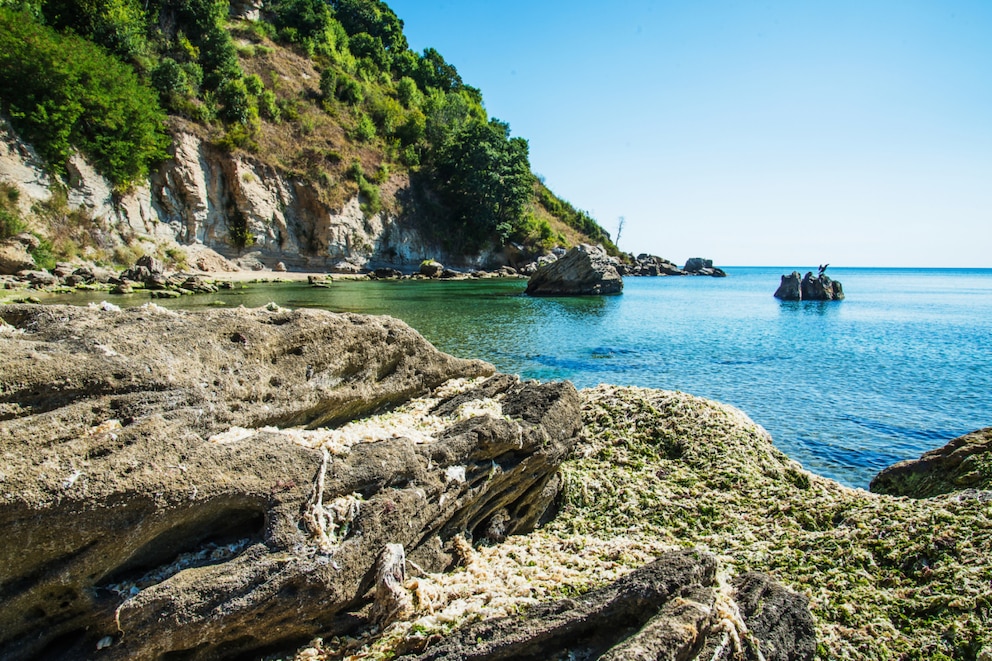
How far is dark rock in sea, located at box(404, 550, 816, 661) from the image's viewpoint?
3555 mm

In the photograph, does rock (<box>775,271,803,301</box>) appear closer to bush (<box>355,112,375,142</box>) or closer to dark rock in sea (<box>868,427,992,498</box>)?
dark rock in sea (<box>868,427,992,498</box>)

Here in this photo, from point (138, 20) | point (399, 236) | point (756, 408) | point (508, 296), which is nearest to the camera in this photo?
point (756, 408)

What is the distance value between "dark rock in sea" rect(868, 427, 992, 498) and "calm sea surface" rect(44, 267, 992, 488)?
1027 millimetres

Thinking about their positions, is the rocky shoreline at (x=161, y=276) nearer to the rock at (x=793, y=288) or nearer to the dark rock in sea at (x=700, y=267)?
the rock at (x=793, y=288)

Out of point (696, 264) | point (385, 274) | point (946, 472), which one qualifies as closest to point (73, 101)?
point (385, 274)

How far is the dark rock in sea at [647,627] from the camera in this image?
3.55 m

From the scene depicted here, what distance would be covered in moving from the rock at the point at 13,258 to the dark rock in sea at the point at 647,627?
38255 mm

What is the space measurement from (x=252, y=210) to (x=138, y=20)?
792 inches

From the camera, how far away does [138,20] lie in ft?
158

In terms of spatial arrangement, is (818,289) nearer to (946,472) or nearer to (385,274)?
(385,274)

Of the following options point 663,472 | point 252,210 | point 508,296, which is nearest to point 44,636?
point 663,472

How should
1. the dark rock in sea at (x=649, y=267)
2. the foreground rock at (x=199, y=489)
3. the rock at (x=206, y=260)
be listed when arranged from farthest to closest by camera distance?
the dark rock in sea at (x=649, y=267) < the rock at (x=206, y=260) < the foreground rock at (x=199, y=489)

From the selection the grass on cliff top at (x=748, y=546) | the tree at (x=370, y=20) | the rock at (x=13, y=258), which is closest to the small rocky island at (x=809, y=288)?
the grass on cliff top at (x=748, y=546)

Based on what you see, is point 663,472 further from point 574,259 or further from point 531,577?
point 574,259
